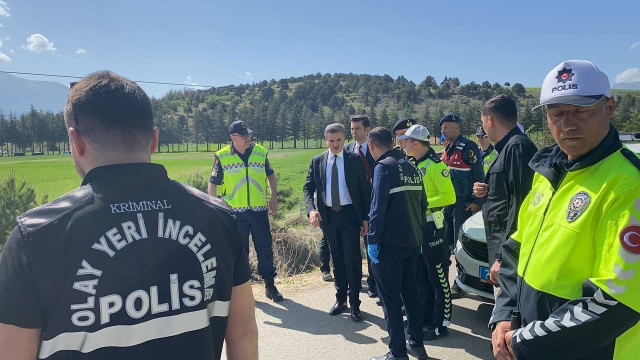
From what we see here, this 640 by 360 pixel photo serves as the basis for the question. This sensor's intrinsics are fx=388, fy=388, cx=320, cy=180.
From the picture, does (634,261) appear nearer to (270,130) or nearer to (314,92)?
(270,130)

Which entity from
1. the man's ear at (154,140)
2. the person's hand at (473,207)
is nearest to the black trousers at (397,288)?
the person's hand at (473,207)

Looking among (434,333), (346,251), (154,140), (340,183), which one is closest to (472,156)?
(340,183)

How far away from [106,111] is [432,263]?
12.1 ft

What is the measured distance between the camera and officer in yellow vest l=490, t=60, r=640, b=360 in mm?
1461

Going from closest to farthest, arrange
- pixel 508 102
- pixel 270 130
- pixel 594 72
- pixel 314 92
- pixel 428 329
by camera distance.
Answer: pixel 594 72, pixel 508 102, pixel 428 329, pixel 270 130, pixel 314 92

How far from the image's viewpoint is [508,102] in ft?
11.1

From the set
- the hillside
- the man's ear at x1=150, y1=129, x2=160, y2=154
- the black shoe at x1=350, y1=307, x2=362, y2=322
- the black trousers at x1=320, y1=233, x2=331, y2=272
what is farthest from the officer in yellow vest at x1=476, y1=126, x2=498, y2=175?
the hillside

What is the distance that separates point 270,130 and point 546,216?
7942 centimetres

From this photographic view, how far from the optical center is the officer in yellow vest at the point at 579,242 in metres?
Result: 1.46

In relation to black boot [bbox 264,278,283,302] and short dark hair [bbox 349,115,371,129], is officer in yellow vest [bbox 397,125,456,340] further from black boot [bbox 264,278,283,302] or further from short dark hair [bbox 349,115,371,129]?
black boot [bbox 264,278,283,302]

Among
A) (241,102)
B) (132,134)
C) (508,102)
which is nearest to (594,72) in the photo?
(508,102)

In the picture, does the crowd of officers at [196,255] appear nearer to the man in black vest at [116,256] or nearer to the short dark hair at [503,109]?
Result: the man in black vest at [116,256]

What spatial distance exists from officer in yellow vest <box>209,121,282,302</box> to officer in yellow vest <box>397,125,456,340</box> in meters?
2.07

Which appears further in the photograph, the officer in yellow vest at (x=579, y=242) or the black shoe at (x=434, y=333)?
the black shoe at (x=434, y=333)
